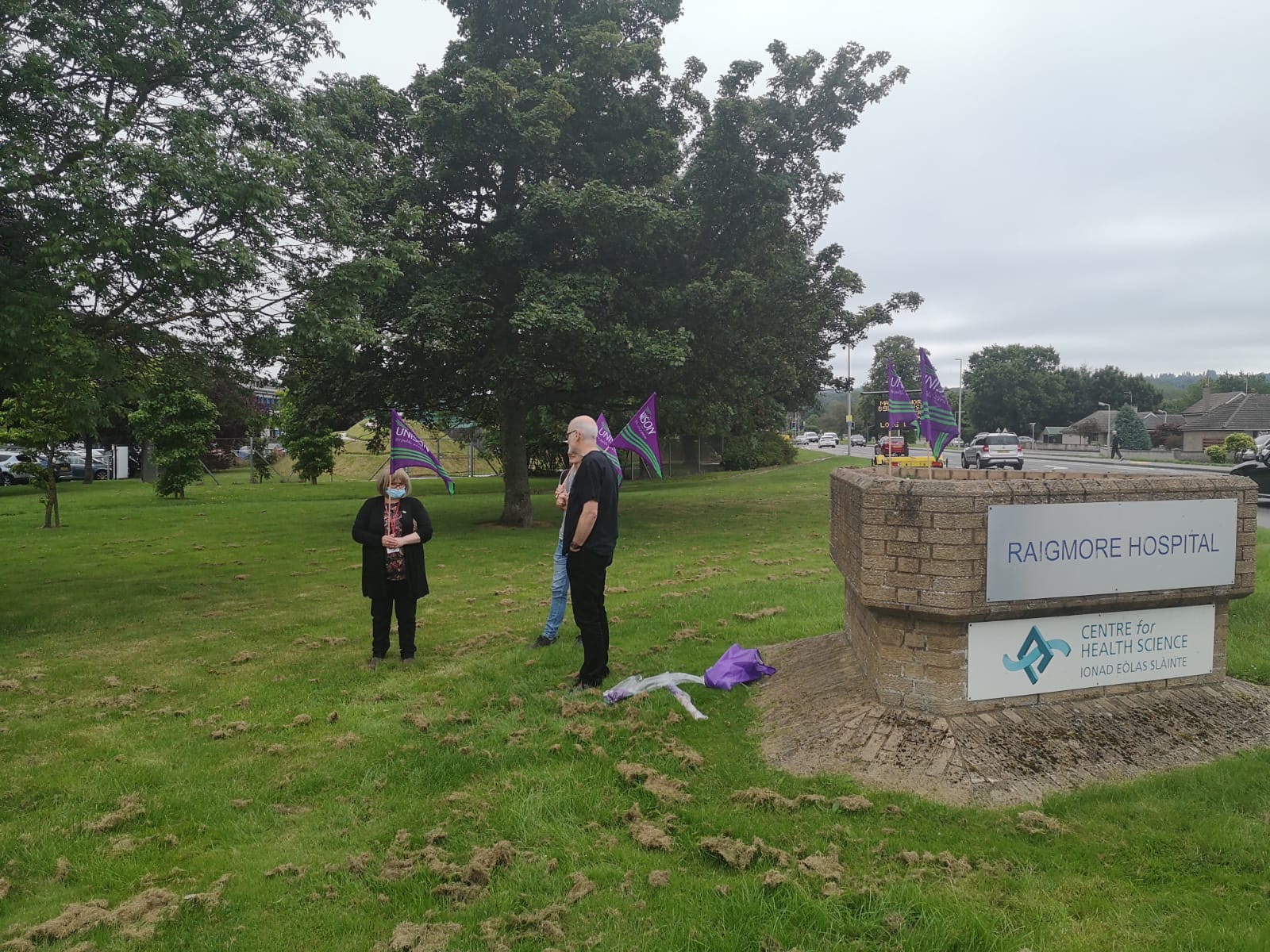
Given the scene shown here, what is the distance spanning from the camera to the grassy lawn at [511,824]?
305 cm

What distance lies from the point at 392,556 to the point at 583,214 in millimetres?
9719

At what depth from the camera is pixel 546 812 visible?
3980 mm

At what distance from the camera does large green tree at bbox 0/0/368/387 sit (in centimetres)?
754

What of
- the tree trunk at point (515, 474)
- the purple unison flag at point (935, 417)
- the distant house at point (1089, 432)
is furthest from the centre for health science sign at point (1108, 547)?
the distant house at point (1089, 432)

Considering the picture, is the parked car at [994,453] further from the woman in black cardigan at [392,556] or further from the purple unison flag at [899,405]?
the woman in black cardigan at [392,556]

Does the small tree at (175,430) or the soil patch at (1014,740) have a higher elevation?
the small tree at (175,430)

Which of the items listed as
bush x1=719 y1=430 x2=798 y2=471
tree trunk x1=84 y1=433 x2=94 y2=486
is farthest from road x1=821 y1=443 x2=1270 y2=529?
tree trunk x1=84 y1=433 x2=94 y2=486

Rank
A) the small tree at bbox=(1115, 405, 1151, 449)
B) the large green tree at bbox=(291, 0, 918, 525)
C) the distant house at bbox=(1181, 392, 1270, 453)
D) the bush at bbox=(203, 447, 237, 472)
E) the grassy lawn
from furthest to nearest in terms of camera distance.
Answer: the small tree at bbox=(1115, 405, 1151, 449)
the distant house at bbox=(1181, 392, 1270, 453)
the bush at bbox=(203, 447, 237, 472)
the large green tree at bbox=(291, 0, 918, 525)
the grassy lawn

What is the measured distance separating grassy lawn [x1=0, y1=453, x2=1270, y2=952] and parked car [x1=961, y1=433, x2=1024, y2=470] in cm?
3381

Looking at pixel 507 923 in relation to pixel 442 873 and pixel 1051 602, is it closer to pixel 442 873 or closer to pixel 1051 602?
pixel 442 873

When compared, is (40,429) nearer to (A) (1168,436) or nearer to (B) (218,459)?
(B) (218,459)

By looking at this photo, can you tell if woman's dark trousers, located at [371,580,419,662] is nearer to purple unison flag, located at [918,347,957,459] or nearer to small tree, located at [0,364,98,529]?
purple unison flag, located at [918,347,957,459]

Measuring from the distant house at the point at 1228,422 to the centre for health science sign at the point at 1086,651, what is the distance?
7735 centimetres

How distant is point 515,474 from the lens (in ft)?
61.0
